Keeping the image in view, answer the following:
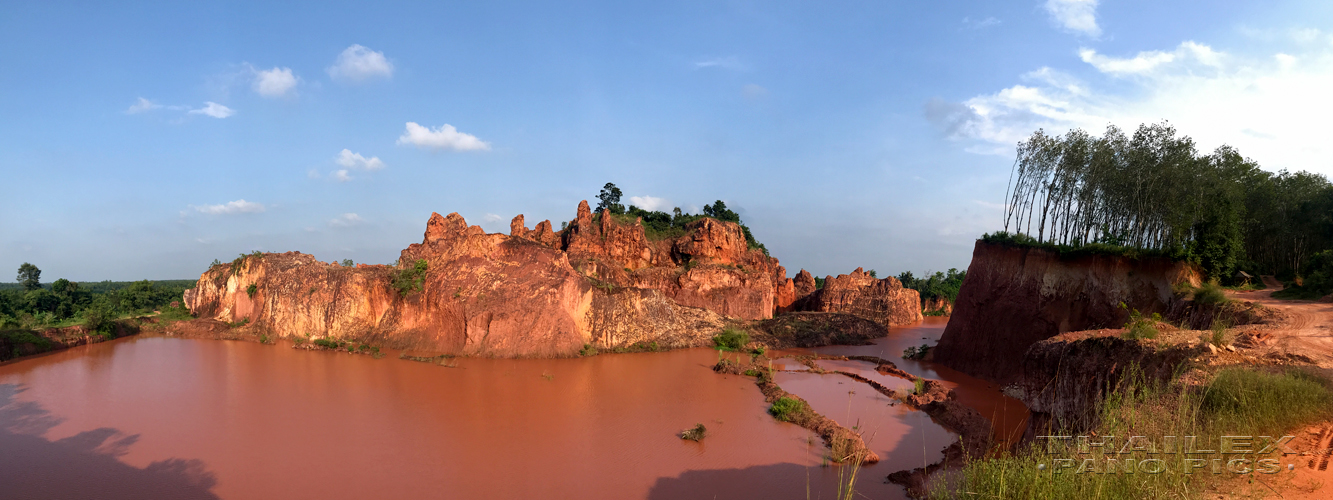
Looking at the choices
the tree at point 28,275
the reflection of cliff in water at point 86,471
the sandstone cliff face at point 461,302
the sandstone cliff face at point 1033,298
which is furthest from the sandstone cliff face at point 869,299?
the tree at point 28,275

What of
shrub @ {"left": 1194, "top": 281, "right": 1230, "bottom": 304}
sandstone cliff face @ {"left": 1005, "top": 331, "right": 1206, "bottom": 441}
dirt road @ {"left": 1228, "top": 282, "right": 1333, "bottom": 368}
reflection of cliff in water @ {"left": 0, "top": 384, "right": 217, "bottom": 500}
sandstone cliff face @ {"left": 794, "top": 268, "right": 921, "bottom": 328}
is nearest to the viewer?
dirt road @ {"left": 1228, "top": 282, "right": 1333, "bottom": 368}

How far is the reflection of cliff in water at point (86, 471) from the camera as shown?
9648mm

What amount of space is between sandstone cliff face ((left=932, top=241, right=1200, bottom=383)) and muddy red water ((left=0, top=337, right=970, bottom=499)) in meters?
5.87

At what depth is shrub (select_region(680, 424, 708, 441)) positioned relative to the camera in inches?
508

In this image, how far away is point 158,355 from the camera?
914 inches

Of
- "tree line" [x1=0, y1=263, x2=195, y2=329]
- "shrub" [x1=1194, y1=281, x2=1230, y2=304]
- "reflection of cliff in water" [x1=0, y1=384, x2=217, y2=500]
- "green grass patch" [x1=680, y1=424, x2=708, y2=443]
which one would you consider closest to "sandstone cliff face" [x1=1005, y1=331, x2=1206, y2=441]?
"shrub" [x1=1194, y1=281, x2=1230, y2=304]

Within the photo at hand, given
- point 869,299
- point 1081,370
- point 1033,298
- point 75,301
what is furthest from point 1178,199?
point 75,301

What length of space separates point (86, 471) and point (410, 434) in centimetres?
584

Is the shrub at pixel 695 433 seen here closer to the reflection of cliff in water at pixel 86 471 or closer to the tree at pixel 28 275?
the reflection of cliff in water at pixel 86 471

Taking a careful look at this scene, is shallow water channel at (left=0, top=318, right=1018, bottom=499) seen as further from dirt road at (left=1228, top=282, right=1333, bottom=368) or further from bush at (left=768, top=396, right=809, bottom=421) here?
dirt road at (left=1228, top=282, right=1333, bottom=368)

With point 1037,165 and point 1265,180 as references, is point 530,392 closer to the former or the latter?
point 1037,165

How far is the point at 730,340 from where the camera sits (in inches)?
1115

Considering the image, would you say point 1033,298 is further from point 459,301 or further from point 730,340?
point 459,301

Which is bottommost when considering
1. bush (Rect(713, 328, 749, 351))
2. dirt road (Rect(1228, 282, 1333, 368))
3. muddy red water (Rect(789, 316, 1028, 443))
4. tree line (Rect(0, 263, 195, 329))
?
muddy red water (Rect(789, 316, 1028, 443))
